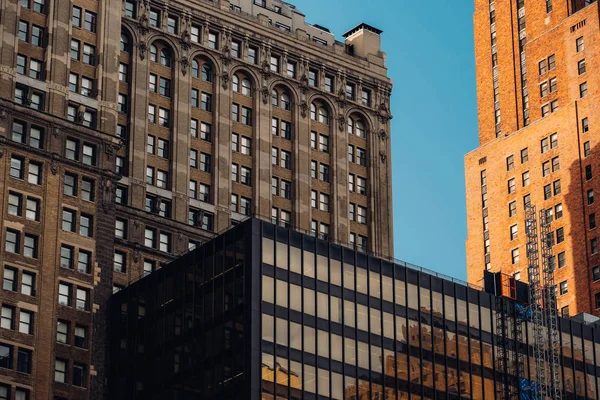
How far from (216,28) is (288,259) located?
43.9 metres

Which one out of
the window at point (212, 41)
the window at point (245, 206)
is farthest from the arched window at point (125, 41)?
the window at point (245, 206)

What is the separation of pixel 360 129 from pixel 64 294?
51667 millimetres

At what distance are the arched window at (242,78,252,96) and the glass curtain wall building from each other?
33.9m

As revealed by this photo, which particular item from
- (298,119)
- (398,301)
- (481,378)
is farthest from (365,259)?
(298,119)

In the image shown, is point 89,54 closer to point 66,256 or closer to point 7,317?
point 66,256

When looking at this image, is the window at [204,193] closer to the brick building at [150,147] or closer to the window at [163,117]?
the brick building at [150,147]

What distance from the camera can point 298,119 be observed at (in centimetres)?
17312

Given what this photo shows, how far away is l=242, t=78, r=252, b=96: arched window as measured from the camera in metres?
170

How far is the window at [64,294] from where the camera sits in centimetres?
13725

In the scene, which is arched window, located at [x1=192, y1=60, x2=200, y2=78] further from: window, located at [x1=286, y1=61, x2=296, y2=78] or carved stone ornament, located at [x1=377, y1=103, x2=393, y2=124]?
carved stone ornament, located at [x1=377, y1=103, x2=393, y2=124]

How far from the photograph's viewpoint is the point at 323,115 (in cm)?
17688

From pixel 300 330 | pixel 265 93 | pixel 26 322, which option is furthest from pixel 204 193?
pixel 300 330

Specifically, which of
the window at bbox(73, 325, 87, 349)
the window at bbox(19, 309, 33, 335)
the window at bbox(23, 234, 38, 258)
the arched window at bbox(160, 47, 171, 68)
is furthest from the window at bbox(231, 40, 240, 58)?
the window at bbox(19, 309, 33, 335)

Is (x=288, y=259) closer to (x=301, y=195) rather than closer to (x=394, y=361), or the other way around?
(x=394, y=361)
